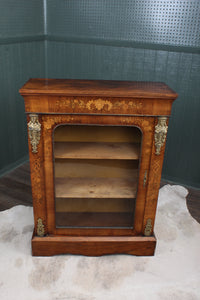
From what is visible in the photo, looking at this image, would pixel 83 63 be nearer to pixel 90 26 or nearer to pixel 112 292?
pixel 90 26

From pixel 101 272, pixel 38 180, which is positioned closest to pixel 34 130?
pixel 38 180

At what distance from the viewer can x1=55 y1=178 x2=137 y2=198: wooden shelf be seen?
203 centimetres

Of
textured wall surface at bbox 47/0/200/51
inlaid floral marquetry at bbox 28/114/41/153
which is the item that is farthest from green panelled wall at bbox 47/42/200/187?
inlaid floral marquetry at bbox 28/114/41/153

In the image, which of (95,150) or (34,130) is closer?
(34,130)

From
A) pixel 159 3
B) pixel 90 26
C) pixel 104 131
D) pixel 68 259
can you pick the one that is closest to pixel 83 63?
pixel 90 26

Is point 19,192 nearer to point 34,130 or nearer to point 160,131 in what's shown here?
point 34,130

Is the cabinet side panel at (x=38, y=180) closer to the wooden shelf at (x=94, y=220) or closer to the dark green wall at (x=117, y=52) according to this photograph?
the wooden shelf at (x=94, y=220)

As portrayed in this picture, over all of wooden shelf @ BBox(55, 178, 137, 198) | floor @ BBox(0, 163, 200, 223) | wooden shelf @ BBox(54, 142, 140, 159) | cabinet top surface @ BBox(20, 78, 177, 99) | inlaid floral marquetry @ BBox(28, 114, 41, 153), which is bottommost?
floor @ BBox(0, 163, 200, 223)

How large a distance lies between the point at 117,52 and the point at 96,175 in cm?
149

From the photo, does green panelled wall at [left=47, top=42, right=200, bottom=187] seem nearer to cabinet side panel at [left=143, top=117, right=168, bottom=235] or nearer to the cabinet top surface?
the cabinet top surface

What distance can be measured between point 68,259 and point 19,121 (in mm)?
1717

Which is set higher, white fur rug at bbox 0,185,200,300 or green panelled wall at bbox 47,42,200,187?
green panelled wall at bbox 47,42,200,187

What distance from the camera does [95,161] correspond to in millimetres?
2035

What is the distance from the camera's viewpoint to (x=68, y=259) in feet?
6.81
